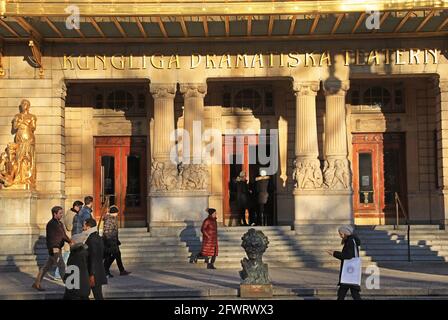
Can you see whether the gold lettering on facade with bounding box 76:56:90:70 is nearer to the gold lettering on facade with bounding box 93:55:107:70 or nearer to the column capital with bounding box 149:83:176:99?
the gold lettering on facade with bounding box 93:55:107:70

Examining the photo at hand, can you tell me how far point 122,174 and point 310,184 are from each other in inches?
278

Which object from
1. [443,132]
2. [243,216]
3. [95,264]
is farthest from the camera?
[243,216]

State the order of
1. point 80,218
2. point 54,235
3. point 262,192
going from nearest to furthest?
point 54,235 → point 80,218 → point 262,192

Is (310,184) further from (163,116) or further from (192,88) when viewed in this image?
(163,116)

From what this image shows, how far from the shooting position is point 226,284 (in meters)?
17.1

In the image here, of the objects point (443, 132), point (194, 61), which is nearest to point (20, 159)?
point (194, 61)

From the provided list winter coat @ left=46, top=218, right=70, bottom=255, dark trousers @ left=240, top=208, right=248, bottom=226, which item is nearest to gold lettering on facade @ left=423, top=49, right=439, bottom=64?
dark trousers @ left=240, top=208, right=248, bottom=226

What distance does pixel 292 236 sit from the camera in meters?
23.1

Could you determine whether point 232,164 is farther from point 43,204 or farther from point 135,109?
point 43,204

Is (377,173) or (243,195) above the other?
(377,173)

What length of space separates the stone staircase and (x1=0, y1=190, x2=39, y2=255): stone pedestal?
0.38 metres

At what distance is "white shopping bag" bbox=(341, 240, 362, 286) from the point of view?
1308cm

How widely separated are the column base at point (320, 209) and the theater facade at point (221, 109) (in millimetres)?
43

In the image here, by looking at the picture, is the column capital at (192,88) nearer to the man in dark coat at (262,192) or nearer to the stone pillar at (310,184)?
the stone pillar at (310,184)
